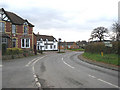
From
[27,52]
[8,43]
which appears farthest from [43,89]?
[8,43]

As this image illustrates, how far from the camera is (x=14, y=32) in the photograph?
102 feet

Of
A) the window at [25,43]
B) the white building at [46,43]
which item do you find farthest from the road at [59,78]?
the white building at [46,43]

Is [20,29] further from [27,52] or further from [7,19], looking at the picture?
[27,52]

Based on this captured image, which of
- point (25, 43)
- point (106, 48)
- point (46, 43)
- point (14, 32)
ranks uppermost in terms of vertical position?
point (14, 32)

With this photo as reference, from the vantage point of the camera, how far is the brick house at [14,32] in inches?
1116

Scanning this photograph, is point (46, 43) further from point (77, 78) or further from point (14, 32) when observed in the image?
point (77, 78)

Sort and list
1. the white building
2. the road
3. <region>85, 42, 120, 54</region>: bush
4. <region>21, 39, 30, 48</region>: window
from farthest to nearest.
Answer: the white building, <region>21, 39, 30, 48</region>: window, <region>85, 42, 120, 54</region>: bush, the road

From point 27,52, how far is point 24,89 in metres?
22.4

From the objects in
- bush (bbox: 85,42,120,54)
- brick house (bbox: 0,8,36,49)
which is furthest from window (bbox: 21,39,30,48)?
bush (bbox: 85,42,120,54)

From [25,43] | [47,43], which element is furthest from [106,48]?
[47,43]

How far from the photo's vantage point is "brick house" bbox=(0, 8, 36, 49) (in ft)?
93.0

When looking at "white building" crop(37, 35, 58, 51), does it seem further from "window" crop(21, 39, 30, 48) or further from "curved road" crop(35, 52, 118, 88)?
"curved road" crop(35, 52, 118, 88)

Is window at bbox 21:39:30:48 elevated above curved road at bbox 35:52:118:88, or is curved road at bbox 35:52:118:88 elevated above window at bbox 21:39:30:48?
window at bbox 21:39:30:48

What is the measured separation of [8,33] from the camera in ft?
97.2
